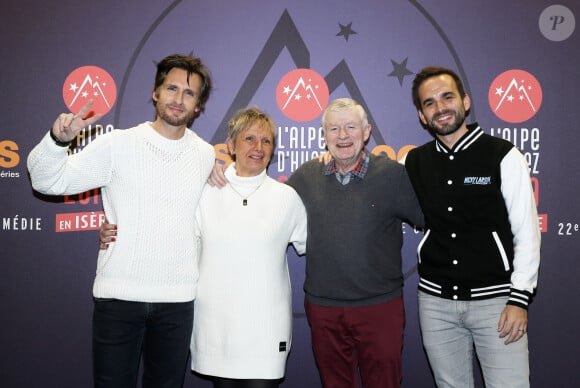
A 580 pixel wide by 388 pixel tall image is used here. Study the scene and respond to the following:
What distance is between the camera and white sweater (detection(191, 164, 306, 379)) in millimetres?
2035

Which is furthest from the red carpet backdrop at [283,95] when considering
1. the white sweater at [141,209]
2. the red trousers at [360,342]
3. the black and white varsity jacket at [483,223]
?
the white sweater at [141,209]

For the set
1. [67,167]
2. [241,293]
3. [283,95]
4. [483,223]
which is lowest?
[241,293]

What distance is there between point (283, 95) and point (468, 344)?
1.72 m

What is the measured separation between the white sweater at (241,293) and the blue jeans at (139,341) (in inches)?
4.0

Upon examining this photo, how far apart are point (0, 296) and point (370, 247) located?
2270mm

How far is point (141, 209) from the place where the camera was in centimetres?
196

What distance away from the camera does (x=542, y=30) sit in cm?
284

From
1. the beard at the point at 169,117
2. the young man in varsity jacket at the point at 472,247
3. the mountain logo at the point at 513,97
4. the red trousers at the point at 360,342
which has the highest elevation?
the mountain logo at the point at 513,97

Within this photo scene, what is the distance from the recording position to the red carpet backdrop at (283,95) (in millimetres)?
2781

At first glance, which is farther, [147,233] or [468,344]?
[468,344]

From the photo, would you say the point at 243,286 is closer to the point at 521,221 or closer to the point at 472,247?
the point at 472,247

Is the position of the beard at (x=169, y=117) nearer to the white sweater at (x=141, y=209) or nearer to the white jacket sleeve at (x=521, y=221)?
the white sweater at (x=141, y=209)

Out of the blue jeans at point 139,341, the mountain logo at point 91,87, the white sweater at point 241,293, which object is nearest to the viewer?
the blue jeans at point 139,341

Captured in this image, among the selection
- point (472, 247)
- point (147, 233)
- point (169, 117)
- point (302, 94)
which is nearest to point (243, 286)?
point (147, 233)
